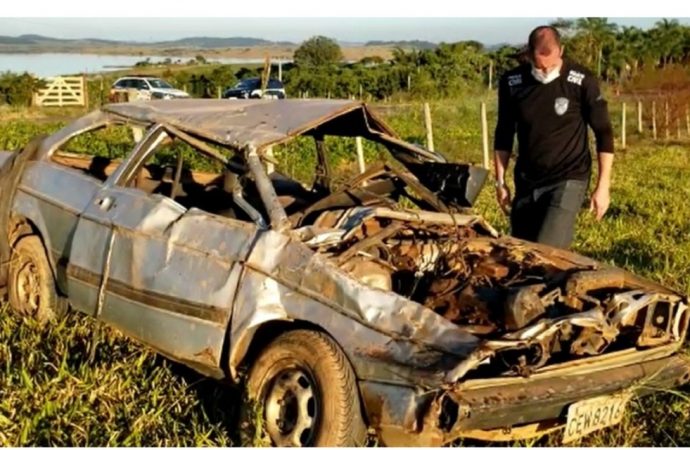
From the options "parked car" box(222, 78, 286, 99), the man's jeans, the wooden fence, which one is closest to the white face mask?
the man's jeans

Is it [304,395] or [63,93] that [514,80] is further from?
[63,93]

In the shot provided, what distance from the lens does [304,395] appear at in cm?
448

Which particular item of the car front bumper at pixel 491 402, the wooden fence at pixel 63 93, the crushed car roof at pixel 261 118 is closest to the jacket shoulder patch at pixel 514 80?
the crushed car roof at pixel 261 118

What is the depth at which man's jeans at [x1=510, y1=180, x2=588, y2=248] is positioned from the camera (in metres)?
6.49

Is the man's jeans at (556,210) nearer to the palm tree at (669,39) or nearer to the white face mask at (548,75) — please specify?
the white face mask at (548,75)

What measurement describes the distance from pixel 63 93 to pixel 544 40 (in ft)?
122

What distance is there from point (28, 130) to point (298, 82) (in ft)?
86.5

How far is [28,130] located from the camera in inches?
814

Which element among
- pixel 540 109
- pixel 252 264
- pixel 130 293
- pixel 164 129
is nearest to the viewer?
pixel 252 264

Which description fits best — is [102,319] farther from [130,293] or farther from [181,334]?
[181,334]

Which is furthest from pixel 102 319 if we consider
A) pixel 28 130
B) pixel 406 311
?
pixel 28 130

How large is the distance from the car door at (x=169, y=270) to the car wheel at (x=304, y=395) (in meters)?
0.37

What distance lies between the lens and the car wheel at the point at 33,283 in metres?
6.29

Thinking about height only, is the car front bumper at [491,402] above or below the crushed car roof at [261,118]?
below
